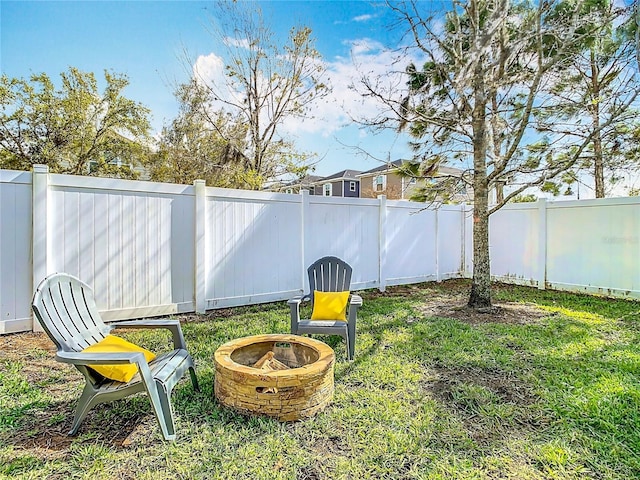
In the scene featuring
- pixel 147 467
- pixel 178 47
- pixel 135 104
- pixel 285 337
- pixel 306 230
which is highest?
pixel 178 47

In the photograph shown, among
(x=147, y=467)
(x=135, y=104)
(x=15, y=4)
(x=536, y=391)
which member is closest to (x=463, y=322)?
(x=536, y=391)

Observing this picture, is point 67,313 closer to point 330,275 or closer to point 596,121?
point 330,275

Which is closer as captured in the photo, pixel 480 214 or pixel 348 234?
pixel 480 214

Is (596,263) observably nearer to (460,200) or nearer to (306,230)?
(460,200)

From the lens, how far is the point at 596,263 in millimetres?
6066

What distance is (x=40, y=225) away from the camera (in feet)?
12.6

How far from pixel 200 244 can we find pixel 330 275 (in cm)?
190

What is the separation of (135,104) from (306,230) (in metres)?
10.2

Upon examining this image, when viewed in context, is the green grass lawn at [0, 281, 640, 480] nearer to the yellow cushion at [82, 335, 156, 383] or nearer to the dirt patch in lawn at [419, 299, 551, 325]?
the yellow cushion at [82, 335, 156, 383]

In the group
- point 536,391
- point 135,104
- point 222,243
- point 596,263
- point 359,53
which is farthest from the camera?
point 135,104

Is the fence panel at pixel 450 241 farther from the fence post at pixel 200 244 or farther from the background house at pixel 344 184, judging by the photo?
the background house at pixel 344 184

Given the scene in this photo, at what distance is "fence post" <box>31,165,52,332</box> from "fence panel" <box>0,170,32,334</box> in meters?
0.06

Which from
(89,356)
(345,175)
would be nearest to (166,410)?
(89,356)

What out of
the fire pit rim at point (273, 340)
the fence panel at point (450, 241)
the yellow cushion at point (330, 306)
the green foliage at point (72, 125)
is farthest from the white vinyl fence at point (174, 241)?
the green foliage at point (72, 125)
